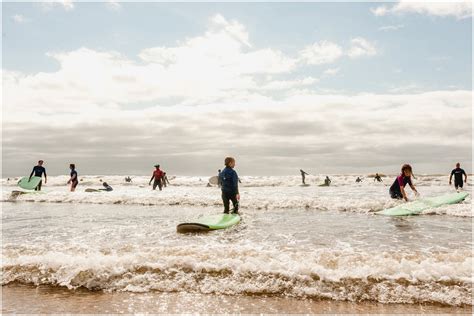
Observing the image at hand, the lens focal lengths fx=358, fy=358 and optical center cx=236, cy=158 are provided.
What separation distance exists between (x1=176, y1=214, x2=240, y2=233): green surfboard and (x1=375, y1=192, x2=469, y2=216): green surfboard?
5.35 metres

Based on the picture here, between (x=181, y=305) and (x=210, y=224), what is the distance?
5125 millimetres

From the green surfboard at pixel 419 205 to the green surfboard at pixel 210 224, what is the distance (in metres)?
5.35

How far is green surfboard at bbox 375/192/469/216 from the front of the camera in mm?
11922

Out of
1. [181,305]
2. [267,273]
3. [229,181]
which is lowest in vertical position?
[181,305]

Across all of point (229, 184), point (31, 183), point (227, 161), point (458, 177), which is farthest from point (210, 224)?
point (458, 177)

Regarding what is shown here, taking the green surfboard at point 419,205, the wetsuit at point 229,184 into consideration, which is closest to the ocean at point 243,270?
the wetsuit at point 229,184

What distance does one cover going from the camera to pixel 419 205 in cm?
1265

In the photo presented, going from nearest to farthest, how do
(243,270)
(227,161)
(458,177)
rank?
1. (243,270)
2. (227,161)
3. (458,177)

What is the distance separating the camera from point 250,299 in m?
4.59

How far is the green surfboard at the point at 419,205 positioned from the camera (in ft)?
39.1

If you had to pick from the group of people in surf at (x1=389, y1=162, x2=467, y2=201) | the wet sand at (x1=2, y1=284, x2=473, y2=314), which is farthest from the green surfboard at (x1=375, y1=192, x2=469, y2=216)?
the wet sand at (x1=2, y1=284, x2=473, y2=314)

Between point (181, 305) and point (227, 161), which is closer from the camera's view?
point (181, 305)

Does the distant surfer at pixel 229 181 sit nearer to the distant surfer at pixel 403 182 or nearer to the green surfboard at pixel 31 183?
the distant surfer at pixel 403 182

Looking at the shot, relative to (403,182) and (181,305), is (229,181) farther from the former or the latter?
(181,305)
